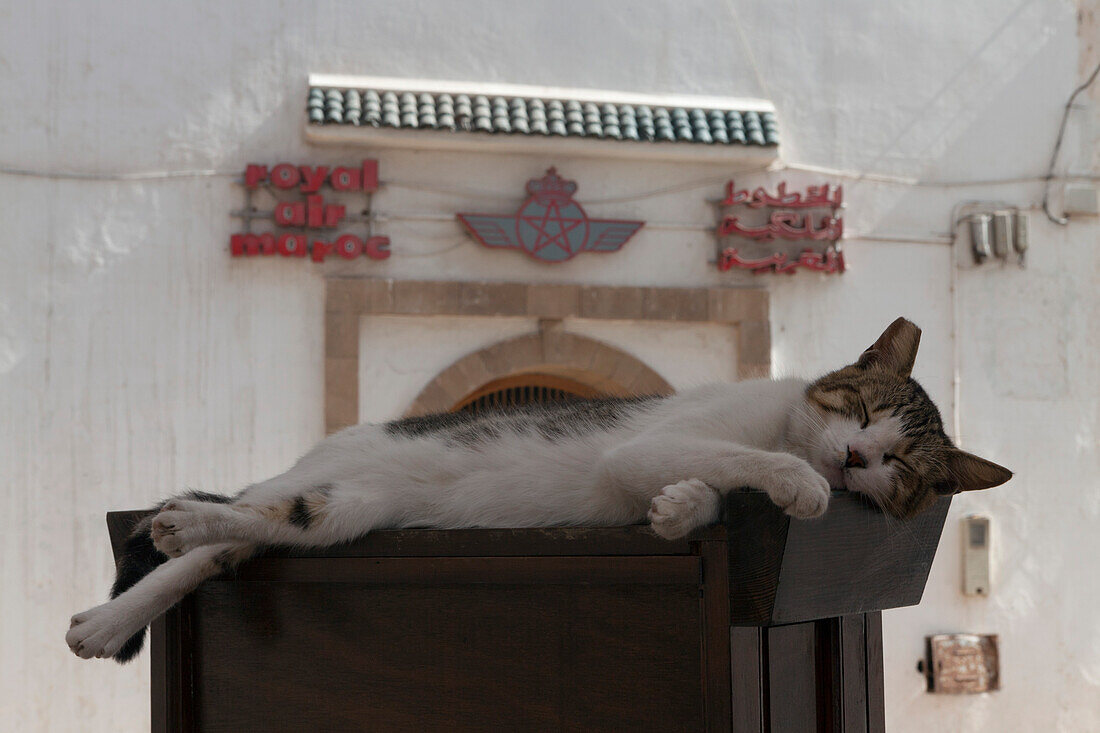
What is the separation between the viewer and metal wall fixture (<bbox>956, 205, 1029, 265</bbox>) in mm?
6852

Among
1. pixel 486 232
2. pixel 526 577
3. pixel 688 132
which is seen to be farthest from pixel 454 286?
pixel 526 577

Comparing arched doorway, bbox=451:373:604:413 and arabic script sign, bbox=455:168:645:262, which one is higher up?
arabic script sign, bbox=455:168:645:262

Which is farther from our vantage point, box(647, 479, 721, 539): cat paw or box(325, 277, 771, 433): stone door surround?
box(325, 277, 771, 433): stone door surround

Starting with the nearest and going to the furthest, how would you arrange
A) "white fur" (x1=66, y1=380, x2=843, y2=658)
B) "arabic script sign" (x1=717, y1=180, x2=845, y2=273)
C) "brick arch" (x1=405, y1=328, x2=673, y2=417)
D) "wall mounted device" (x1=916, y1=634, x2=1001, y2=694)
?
"white fur" (x1=66, y1=380, x2=843, y2=658), "brick arch" (x1=405, y1=328, x2=673, y2=417), "arabic script sign" (x1=717, y1=180, x2=845, y2=273), "wall mounted device" (x1=916, y1=634, x2=1001, y2=694)

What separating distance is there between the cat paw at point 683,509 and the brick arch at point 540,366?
5.25 meters

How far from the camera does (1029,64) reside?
7.10 m

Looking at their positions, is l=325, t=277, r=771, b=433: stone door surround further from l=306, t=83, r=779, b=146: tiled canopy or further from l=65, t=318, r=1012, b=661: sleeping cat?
l=65, t=318, r=1012, b=661: sleeping cat

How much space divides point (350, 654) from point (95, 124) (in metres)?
5.52

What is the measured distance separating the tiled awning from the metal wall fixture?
58.2 inches

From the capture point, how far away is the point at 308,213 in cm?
613

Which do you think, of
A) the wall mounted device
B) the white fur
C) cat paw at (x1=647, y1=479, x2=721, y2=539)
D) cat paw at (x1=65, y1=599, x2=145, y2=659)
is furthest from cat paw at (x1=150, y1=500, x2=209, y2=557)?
the wall mounted device

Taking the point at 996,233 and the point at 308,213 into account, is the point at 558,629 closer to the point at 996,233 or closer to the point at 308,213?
the point at 308,213

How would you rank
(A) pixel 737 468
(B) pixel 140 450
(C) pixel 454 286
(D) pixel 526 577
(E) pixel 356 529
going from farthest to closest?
1. (C) pixel 454 286
2. (B) pixel 140 450
3. (E) pixel 356 529
4. (A) pixel 737 468
5. (D) pixel 526 577

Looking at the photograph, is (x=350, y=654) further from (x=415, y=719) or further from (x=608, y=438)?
(x=608, y=438)
